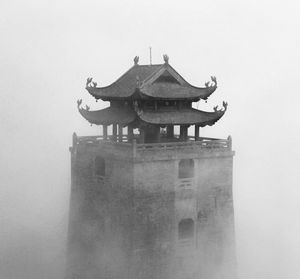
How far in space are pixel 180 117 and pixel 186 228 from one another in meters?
7.44

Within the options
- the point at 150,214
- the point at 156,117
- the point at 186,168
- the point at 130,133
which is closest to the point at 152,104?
the point at 156,117

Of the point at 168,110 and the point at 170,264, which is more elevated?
the point at 168,110

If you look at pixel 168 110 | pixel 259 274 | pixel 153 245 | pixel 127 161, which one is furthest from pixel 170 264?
pixel 259 274

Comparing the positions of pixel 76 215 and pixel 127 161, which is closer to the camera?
pixel 127 161

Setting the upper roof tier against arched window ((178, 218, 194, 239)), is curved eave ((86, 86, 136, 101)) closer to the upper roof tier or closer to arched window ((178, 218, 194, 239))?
the upper roof tier

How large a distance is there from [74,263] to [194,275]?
30.6 feet

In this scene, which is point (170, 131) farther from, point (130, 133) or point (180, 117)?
point (130, 133)

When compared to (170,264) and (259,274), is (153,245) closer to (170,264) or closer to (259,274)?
(170,264)

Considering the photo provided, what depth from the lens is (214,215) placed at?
147ft

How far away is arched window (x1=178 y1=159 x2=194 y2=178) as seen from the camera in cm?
4372

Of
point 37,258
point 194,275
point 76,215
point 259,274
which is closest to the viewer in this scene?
point 194,275

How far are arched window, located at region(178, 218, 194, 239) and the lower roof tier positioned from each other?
657cm

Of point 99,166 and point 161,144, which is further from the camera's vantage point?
point 99,166

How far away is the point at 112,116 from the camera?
4484 centimetres
